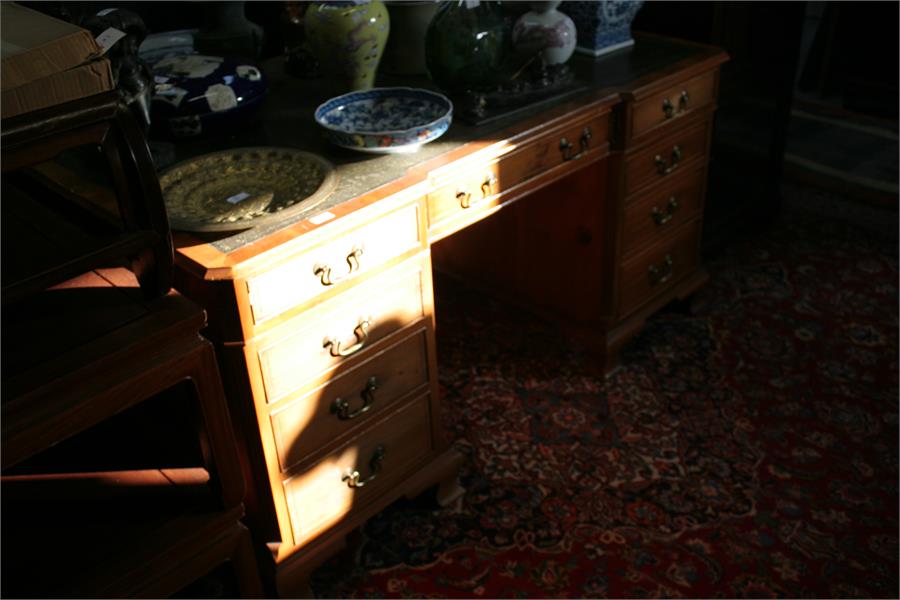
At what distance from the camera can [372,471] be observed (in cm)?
159

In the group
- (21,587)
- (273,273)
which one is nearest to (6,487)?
(21,587)

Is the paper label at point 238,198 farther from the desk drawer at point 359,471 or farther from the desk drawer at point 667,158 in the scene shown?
the desk drawer at point 667,158

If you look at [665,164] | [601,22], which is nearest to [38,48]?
[601,22]

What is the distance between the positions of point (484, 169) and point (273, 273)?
19.0 inches

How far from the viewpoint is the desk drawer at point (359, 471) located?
4.85 ft

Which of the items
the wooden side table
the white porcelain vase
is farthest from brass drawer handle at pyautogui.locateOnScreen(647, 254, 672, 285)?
the wooden side table

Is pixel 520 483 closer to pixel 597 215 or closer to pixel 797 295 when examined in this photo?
pixel 597 215

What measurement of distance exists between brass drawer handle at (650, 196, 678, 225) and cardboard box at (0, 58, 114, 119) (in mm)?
1370

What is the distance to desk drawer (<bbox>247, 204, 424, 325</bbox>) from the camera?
4.18 feet

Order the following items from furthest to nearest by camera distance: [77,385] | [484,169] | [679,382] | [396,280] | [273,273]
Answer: [679,382] → [484,169] → [396,280] → [273,273] → [77,385]

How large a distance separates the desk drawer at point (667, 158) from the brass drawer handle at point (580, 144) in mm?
156

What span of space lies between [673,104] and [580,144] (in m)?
0.31

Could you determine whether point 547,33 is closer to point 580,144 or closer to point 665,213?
point 580,144

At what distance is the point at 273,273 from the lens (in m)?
1.27
